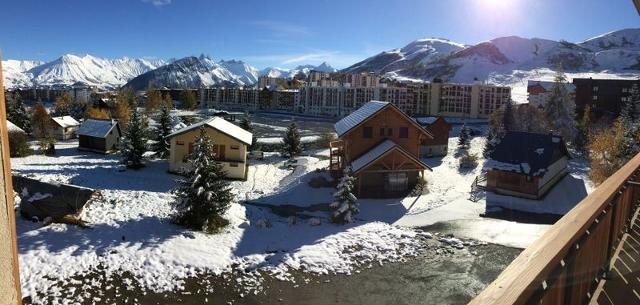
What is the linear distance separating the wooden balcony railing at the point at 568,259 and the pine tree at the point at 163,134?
141 feet

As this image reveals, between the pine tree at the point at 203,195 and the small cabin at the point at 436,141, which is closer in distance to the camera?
the pine tree at the point at 203,195

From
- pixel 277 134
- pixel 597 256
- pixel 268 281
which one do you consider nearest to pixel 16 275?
pixel 597 256

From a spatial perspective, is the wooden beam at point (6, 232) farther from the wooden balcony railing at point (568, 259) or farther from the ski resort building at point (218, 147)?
the ski resort building at point (218, 147)

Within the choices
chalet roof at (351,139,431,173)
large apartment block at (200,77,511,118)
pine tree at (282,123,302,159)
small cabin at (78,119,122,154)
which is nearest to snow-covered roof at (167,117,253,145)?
pine tree at (282,123,302,159)

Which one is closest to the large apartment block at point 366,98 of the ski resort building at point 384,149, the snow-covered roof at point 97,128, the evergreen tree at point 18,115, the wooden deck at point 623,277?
the ski resort building at point 384,149

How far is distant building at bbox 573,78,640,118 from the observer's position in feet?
245

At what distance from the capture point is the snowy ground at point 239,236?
58.7ft

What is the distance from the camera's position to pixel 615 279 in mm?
4535

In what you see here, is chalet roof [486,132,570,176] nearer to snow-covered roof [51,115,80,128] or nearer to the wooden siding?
the wooden siding

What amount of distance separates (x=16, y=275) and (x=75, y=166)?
140ft

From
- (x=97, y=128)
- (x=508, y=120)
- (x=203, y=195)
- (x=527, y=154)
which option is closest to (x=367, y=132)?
(x=527, y=154)

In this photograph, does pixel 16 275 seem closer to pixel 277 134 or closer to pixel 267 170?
pixel 267 170

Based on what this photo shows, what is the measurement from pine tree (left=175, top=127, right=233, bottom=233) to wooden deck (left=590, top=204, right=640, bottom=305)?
19.9 meters

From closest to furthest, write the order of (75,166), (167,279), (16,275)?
(16,275), (167,279), (75,166)
